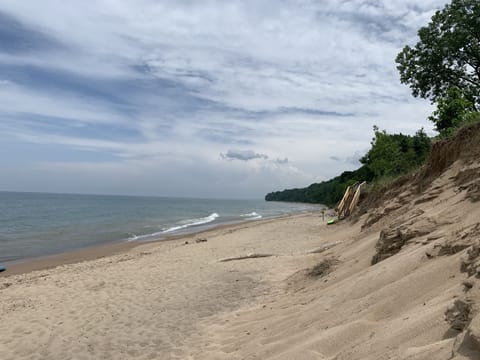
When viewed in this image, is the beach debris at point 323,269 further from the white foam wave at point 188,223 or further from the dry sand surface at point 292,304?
the white foam wave at point 188,223

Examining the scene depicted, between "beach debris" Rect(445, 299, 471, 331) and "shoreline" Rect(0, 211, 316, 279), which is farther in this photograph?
"shoreline" Rect(0, 211, 316, 279)

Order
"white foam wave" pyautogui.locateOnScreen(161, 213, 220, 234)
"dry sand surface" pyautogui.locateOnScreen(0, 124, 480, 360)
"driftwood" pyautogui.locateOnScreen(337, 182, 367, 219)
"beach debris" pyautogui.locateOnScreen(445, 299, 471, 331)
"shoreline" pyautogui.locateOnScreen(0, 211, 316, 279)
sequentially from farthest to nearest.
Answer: "white foam wave" pyautogui.locateOnScreen(161, 213, 220, 234) → "driftwood" pyautogui.locateOnScreen(337, 182, 367, 219) → "shoreline" pyautogui.locateOnScreen(0, 211, 316, 279) → "dry sand surface" pyautogui.locateOnScreen(0, 124, 480, 360) → "beach debris" pyautogui.locateOnScreen(445, 299, 471, 331)

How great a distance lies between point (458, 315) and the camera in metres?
3.07

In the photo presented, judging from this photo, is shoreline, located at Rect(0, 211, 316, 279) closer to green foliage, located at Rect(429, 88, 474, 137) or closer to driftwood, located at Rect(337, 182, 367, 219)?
driftwood, located at Rect(337, 182, 367, 219)

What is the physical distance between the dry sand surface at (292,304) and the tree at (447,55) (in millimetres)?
A: 14483

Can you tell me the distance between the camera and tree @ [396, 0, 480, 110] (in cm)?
2284

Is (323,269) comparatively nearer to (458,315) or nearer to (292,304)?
(292,304)

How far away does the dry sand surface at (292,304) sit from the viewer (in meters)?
3.54

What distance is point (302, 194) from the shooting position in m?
186

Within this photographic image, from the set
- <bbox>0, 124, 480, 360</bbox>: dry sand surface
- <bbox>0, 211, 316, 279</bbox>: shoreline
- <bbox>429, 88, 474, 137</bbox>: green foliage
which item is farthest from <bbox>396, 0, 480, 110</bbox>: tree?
<bbox>0, 211, 316, 279</bbox>: shoreline

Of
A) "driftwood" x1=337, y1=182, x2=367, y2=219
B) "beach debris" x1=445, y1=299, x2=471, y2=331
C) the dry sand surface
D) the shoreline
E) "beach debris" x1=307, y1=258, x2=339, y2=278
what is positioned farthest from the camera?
"driftwood" x1=337, y1=182, x2=367, y2=219

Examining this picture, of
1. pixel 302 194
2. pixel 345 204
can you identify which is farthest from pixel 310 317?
pixel 302 194

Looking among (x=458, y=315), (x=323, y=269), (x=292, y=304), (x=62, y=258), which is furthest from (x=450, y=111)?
(x=62, y=258)

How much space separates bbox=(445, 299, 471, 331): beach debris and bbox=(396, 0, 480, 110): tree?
74.1 feet
